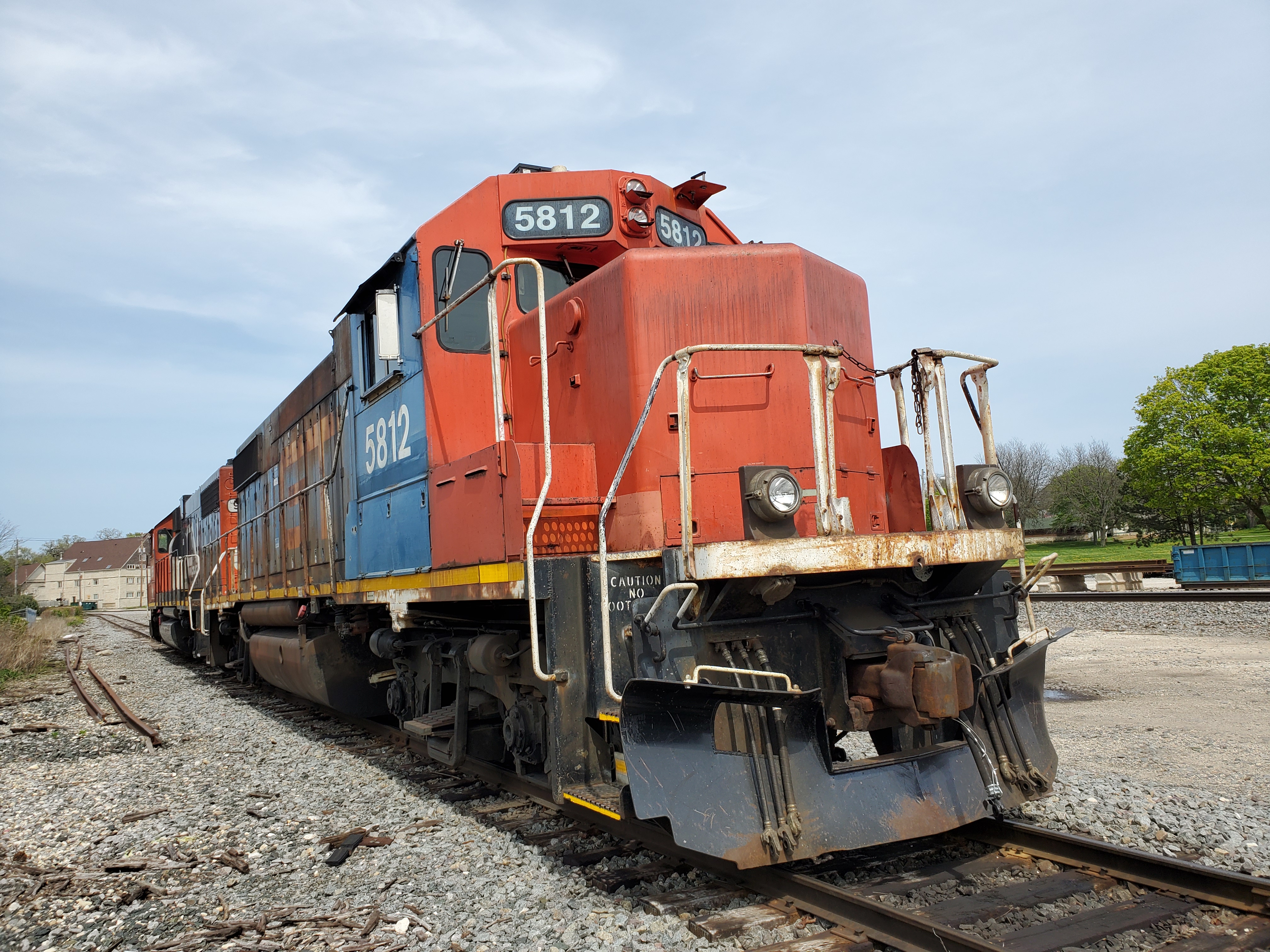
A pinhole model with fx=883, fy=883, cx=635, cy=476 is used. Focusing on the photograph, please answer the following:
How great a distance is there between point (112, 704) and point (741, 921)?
10.8 m

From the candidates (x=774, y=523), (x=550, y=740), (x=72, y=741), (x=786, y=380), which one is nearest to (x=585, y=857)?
(x=550, y=740)

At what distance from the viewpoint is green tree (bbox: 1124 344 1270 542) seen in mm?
35031

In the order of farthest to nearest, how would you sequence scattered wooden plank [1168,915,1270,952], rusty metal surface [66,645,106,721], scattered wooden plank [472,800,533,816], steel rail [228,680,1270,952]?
rusty metal surface [66,645,106,721], scattered wooden plank [472,800,533,816], steel rail [228,680,1270,952], scattered wooden plank [1168,915,1270,952]

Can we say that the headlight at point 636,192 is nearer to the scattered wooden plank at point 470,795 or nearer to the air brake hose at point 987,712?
the air brake hose at point 987,712

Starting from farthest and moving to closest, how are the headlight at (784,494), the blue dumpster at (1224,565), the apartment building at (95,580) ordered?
Answer: the apartment building at (95,580) < the blue dumpster at (1224,565) < the headlight at (784,494)

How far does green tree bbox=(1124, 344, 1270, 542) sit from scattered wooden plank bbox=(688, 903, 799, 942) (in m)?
38.2

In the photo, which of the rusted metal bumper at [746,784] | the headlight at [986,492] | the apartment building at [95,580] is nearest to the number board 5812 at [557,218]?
the headlight at [986,492]

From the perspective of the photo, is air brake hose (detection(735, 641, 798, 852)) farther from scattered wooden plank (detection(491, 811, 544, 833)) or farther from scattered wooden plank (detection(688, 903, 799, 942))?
scattered wooden plank (detection(491, 811, 544, 833))

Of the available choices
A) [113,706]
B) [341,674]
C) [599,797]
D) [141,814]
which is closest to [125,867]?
[141,814]

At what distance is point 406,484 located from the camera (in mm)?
5527

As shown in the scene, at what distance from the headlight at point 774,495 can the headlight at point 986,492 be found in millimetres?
1043

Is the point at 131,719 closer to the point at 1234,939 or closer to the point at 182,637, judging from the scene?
the point at 182,637

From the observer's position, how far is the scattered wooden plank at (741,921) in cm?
315

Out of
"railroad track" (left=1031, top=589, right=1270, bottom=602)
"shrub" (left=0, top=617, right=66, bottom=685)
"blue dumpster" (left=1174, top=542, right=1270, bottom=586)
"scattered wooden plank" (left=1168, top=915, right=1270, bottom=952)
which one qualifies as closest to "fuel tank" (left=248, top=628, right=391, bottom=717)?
"scattered wooden plank" (left=1168, top=915, right=1270, bottom=952)
